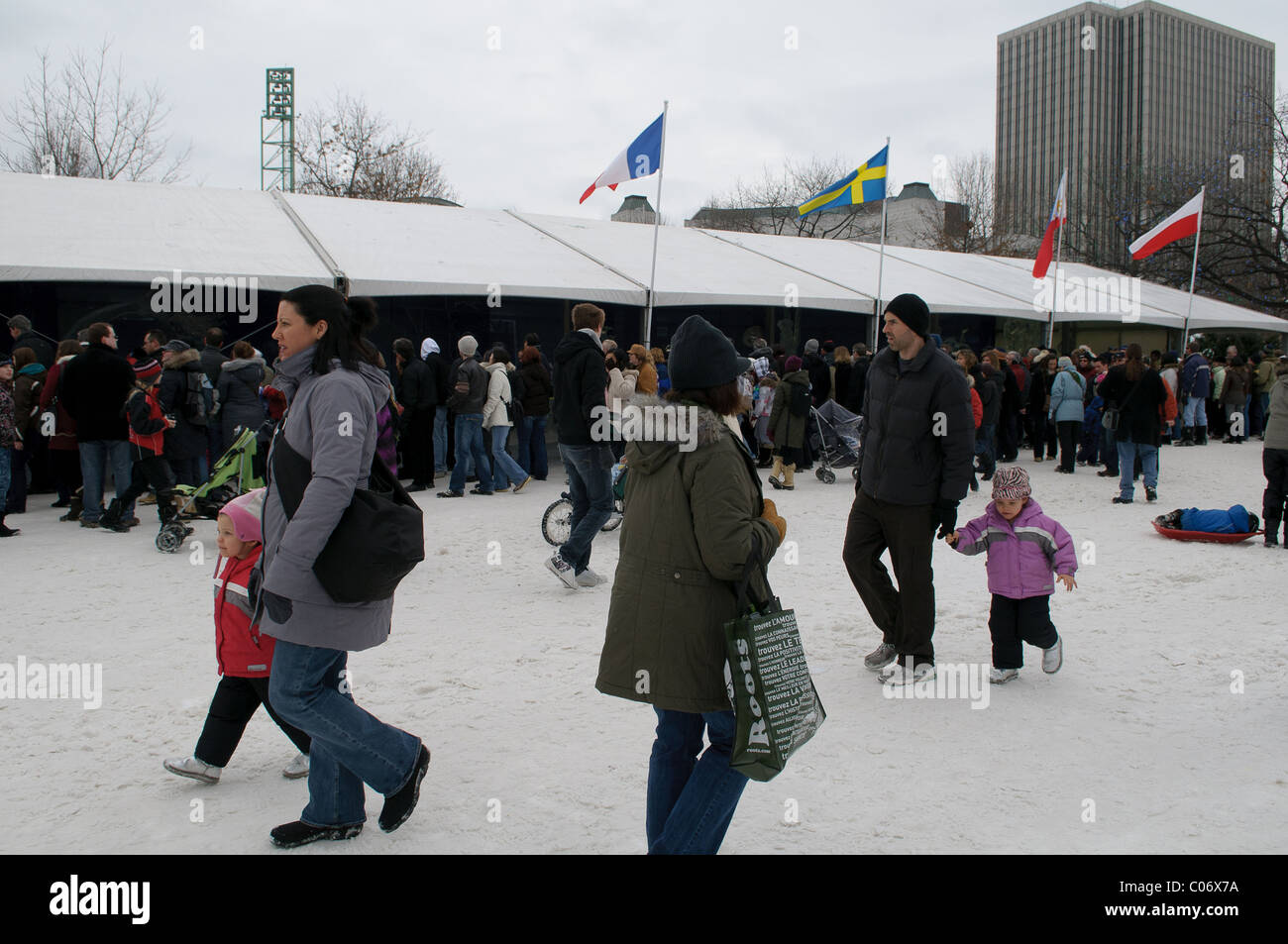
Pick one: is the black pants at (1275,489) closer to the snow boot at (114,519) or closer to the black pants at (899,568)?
the black pants at (899,568)

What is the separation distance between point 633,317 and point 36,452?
9.13 meters

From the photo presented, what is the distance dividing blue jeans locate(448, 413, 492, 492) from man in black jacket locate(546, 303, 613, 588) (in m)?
4.35

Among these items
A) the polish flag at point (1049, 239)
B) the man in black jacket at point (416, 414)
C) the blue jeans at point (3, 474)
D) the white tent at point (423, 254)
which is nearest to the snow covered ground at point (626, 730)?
the blue jeans at point (3, 474)

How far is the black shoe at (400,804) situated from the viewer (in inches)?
133

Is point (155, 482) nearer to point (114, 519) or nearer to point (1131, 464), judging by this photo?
point (114, 519)

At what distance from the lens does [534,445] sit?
1285cm

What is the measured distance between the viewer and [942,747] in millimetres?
4262

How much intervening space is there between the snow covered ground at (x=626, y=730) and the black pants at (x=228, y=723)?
0.50ft

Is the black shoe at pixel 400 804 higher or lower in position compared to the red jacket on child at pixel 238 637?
lower

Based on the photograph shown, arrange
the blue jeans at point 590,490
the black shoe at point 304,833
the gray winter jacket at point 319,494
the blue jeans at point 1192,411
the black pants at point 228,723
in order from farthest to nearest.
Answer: the blue jeans at point 1192,411, the blue jeans at point 590,490, the black pants at point 228,723, the black shoe at point 304,833, the gray winter jacket at point 319,494

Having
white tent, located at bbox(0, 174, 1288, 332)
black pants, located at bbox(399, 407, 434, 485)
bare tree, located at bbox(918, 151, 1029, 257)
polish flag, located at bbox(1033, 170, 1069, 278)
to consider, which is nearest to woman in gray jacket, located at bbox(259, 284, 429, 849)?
black pants, located at bbox(399, 407, 434, 485)

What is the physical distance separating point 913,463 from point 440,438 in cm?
871

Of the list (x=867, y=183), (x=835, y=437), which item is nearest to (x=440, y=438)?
(x=835, y=437)

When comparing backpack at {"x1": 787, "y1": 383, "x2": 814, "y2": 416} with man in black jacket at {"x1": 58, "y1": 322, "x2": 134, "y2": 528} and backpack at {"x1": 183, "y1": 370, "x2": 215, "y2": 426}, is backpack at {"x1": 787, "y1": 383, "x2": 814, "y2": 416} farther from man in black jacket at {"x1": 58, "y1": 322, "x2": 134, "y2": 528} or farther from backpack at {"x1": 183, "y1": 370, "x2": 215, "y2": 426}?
man in black jacket at {"x1": 58, "y1": 322, "x2": 134, "y2": 528}
